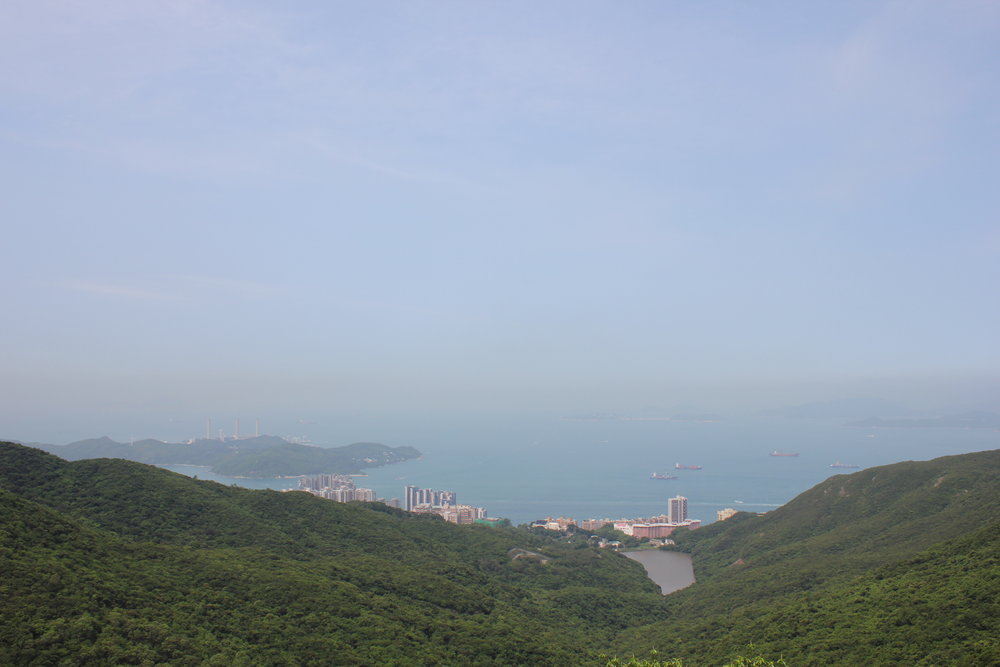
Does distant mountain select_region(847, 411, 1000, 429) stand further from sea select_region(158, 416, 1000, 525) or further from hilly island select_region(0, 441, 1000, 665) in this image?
hilly island select_region(0, 441, 1000, 665)

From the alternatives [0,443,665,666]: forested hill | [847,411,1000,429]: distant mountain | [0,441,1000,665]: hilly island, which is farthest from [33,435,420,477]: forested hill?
[847,411,1000,429]: distant mountain

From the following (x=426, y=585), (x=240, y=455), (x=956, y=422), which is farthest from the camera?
(x=956, y=422)

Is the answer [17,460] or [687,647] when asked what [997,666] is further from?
[17,460]

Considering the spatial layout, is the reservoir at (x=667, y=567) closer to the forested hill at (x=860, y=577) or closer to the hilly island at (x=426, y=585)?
the forested hill at (x=860, y=577)

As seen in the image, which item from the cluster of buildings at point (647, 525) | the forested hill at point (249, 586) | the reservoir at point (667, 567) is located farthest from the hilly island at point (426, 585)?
the cluster of buildings at point (647, 525)

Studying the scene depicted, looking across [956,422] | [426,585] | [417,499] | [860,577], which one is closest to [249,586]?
[426,585]

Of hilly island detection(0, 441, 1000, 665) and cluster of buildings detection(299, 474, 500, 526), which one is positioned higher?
hilly island detection(0, 441, 1000, 665)

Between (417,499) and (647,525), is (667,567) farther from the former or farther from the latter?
(417,499)
